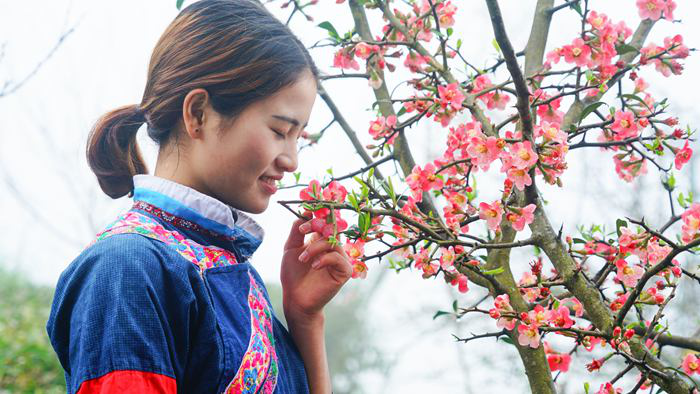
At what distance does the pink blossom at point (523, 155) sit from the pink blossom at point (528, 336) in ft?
0.91

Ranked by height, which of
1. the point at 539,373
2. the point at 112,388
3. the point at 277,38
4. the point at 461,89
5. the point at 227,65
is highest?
the point at 461,89

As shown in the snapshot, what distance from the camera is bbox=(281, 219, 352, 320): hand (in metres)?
1.13

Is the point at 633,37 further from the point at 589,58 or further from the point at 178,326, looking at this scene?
the point at 178,326


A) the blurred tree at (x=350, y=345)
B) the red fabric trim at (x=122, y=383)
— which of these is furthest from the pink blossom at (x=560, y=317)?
the blurred tree at (x=350, y=345)

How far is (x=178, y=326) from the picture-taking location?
84 centimetres

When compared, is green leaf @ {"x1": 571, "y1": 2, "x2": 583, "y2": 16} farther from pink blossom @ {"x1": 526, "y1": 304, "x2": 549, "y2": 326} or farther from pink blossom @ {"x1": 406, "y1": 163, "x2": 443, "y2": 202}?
pink blossom @ {"x1": 526, "y1": 304, "x2": 549, "y2": 326}

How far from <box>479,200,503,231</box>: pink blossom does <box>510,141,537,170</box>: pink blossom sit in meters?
0.12

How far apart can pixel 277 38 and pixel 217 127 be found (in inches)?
8.2

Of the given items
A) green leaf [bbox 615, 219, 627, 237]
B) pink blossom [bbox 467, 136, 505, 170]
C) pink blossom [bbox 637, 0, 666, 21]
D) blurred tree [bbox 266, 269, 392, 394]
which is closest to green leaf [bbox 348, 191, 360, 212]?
pink blossom [bbox 467, 136, 505, 170]

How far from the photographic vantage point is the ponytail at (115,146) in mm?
1153

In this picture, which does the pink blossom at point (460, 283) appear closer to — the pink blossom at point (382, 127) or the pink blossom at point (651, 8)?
the pink blossom at point (382, 127)

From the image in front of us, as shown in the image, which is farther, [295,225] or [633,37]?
[633,37]

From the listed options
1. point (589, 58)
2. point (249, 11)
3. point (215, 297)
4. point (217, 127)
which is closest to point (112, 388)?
point (215, 297)

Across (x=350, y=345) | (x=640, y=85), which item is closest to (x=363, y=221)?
(x=640, y=85)
